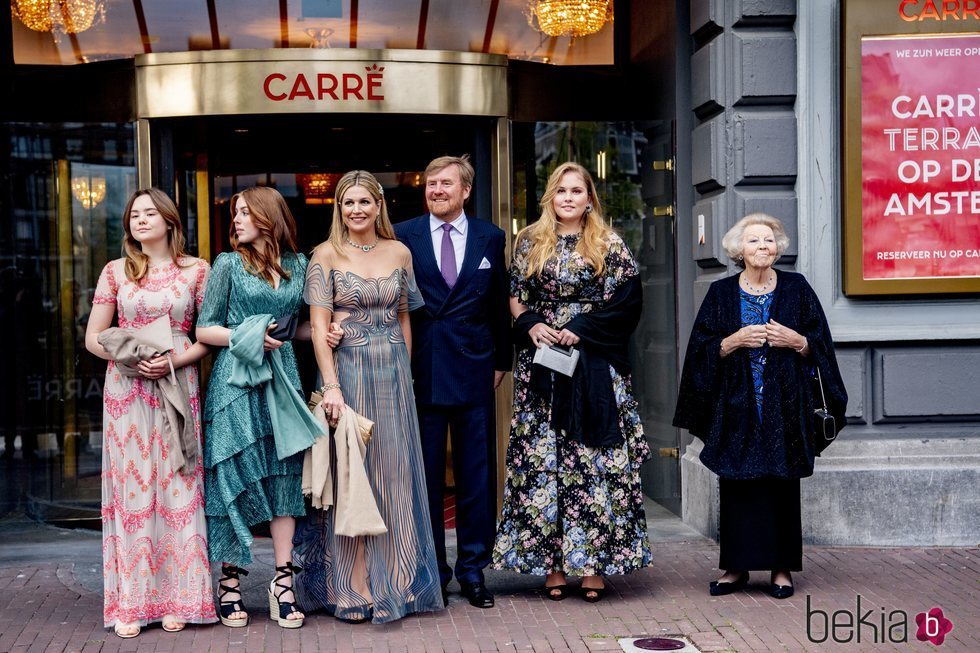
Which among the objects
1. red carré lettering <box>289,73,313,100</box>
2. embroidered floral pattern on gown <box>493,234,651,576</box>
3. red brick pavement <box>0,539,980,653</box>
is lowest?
red brick pavement <box>0,539,980,653</box>

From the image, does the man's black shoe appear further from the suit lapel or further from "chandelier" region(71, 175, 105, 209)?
"chandelier" region(71, 175, 105, 209)

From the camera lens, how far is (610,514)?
18.2 feet

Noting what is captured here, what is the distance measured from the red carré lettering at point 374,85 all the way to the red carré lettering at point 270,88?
511 mm

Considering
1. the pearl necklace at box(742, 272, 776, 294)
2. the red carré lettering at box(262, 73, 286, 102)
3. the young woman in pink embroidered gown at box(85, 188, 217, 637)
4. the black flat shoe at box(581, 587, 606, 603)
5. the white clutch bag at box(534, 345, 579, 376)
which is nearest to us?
the young woman in pink embroidered gown at box(85, 188, 217, 637)

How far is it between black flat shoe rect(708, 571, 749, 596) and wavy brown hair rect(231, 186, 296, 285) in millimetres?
2475

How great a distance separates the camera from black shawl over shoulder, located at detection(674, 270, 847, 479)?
18.4 feet

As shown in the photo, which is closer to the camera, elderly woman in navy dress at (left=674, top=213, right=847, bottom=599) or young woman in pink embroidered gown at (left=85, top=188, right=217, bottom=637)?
young woman in pink embroidered gown at (left=85, top=188, right=217, bottom=637)

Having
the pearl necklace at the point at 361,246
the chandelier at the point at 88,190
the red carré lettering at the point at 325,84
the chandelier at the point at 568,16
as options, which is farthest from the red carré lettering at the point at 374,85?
the pearl necklace at the point at 361,246

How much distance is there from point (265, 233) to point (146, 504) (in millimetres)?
1272

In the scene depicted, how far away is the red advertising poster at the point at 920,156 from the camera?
267 inches

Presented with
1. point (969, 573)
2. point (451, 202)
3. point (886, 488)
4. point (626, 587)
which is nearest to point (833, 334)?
point (886, 488)

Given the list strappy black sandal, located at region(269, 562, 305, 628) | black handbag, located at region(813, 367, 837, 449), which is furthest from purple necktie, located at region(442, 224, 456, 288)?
black handbag, located at region(813, 367, 837, 449)

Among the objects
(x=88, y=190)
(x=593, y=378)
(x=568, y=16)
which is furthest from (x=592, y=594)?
(x=88, y=190)

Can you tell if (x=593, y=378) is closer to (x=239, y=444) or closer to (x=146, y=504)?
(x=239, y=444)
